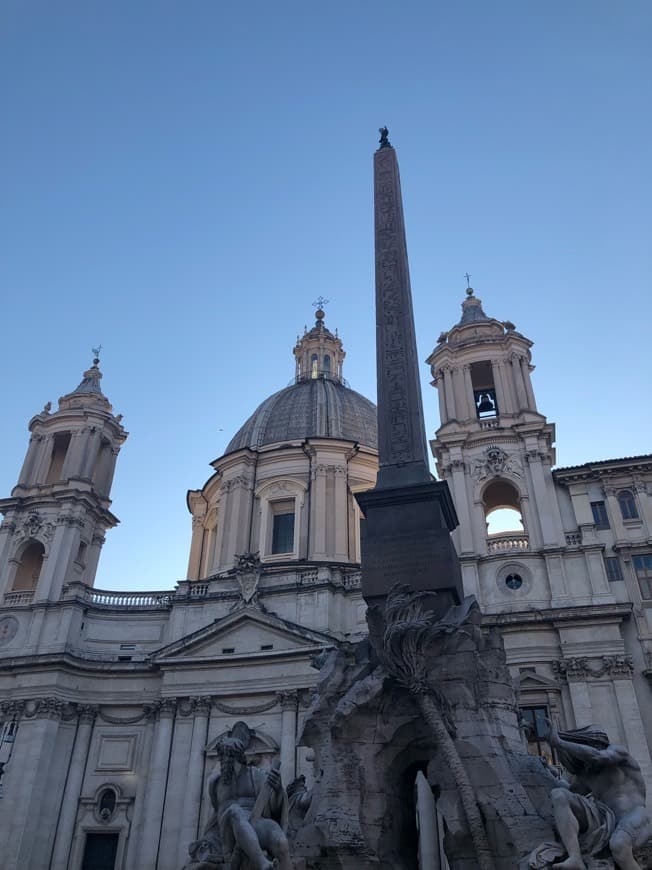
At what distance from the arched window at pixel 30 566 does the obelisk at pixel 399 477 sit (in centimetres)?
2704

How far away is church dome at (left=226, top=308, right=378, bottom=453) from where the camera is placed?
40.3 metres

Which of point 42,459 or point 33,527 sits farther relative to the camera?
point 42,459

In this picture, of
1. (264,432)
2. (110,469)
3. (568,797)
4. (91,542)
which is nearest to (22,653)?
(91,542)

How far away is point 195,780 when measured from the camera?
87.1 ft

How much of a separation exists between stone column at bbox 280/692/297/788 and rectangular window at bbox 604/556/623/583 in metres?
12.7

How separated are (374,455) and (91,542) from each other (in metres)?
15.2

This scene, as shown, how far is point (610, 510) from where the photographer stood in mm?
27594

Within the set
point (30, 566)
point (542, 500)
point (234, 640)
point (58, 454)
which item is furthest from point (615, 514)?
point (58, 454)

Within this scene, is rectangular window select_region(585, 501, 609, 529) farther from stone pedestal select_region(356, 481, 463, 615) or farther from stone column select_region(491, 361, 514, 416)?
stone pedestal select_region(356, 481, 463, 615)

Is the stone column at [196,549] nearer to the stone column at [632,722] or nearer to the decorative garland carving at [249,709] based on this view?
the decorative garland carving at [249,709]

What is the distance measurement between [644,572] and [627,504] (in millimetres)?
2808

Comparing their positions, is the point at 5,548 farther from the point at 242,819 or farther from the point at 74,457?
the point at 242,819

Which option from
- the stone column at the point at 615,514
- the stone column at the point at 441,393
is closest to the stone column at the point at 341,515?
the stone column at the point at 441,393

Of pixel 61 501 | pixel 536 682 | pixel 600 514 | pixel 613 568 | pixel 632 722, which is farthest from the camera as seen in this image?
pixel 61 501
